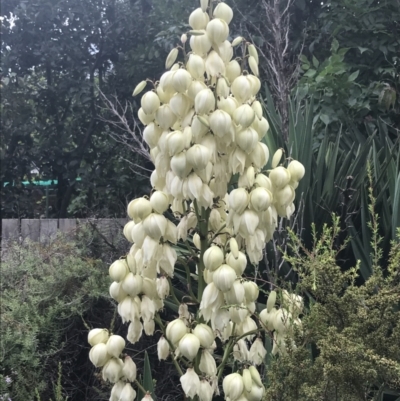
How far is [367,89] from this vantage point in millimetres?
2926

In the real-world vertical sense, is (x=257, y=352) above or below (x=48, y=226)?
below

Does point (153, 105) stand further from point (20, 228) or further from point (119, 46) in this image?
point (119, 46)

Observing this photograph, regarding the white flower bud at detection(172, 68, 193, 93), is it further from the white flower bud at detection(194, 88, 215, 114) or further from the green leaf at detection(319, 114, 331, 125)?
the green leaf at detection(319, 114, 331, 125)

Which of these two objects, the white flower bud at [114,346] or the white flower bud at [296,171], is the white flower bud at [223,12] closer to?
the white flower bud at [296,171]

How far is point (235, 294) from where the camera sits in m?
1.01

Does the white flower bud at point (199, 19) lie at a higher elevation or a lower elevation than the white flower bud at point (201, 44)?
higher

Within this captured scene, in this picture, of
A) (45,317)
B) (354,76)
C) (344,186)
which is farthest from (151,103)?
(354,76)

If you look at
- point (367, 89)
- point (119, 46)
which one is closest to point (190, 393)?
point (367, 89)

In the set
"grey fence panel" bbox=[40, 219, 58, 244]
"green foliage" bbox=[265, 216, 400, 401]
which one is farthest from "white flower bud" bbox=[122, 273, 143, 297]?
"grey fence panel" bbox=[40, 219, 58, 244]

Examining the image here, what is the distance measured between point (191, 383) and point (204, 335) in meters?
0.11

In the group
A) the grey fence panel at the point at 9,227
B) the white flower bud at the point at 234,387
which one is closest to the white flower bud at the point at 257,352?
the white flower bud at the point at 234,387

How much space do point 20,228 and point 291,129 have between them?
258cm

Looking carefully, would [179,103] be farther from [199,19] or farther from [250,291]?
[250,291]

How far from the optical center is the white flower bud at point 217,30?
1.03 metres
